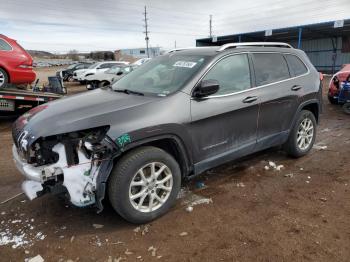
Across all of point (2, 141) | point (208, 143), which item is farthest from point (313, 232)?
point (2, 141)

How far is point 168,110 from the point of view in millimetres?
3514

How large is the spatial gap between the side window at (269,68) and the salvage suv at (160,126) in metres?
0.01

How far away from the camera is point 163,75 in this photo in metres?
4.25

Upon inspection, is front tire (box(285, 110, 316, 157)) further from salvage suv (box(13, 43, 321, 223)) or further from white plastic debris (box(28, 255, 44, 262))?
white plastic debris (box(28, 255, 44, 262))

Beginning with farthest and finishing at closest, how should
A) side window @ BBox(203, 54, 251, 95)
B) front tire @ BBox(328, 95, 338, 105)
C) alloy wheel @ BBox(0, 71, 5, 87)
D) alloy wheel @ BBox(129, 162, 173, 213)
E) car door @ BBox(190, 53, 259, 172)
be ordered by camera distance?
front tire @ BBox(328, 95, 338, 105) → alloy wheel @ BBox(0, 71, 5, 87) → side window @ BBox(203, 54, 251, 95) → car door @ BBox(190, 53, 259, 172) → alloy wheel @ BBox(129, 162, 173, 213)

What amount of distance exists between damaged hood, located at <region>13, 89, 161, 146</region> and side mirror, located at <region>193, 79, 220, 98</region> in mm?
469

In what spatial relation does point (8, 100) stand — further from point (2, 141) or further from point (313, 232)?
point (313, 232)

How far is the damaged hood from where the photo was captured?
3145 mm

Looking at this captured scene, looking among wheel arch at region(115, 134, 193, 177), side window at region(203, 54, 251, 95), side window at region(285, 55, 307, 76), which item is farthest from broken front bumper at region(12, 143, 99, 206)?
side window at region(285, 55, 307, 76)

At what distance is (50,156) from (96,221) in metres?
0.92

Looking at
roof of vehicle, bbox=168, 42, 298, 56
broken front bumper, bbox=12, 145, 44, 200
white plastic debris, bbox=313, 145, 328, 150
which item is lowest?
white plastic debris, bbox=313, 145, 328, 150

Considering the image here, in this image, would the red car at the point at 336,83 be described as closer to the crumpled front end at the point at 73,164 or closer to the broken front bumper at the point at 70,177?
the crumpled front end at the point at 73,164

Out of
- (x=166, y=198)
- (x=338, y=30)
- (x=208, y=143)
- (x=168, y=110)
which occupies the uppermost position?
(x=338, y=30)

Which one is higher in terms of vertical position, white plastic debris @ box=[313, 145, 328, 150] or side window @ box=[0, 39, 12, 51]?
side window @ box=[0, 39, 12, 51]
